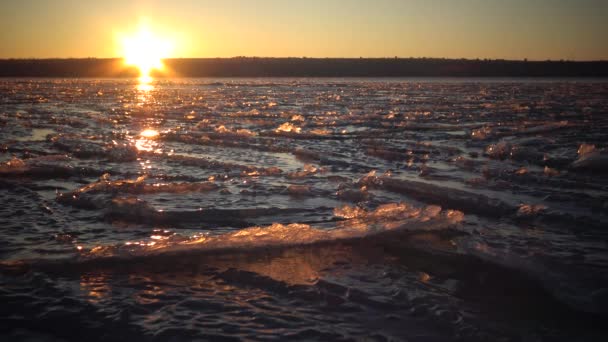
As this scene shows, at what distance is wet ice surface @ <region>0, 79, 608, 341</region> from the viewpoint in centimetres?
298

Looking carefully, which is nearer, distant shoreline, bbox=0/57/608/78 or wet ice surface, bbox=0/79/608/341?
wet ice surface, bbox=0/79/608/341

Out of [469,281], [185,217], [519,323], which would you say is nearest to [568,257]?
[469,281]

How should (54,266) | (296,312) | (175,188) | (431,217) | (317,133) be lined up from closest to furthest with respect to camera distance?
(296,312), (54,266), (431,217), (175,188), (317,133)

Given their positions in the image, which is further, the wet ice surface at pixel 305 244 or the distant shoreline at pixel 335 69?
the distant shoreline at pixel 335 69

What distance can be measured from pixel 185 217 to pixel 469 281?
2.95m

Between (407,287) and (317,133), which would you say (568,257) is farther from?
(317,133)

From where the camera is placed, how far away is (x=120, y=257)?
385 centimetres

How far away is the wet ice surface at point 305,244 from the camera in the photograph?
298cm

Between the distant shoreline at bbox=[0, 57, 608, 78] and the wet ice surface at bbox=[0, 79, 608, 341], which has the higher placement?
the distant shoreline at bbox=[0, 57, 608, 78]

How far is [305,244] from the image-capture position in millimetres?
4203

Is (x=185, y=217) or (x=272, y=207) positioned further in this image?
(x=272, y=207)

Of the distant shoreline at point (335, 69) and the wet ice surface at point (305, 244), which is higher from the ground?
the distant shoreline at point (335, 69)

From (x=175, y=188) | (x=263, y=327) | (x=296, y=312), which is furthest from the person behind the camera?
(x=175, y=188)

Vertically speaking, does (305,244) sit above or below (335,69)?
below
